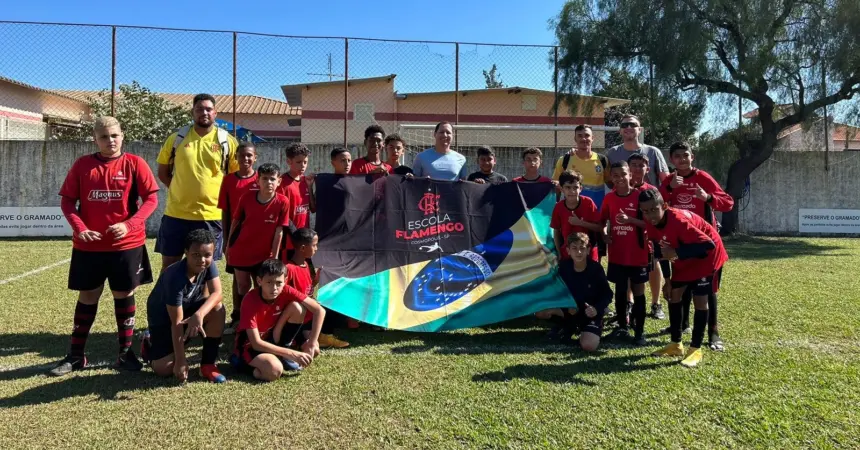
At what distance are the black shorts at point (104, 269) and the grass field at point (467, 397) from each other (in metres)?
0.60

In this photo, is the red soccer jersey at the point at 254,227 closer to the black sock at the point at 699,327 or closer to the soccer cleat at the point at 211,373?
the soccer cleat at the point at 211,373

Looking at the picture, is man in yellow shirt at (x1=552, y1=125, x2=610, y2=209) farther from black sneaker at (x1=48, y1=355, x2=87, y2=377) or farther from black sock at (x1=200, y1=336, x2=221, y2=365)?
black sneaker at (x1=48, y1=355, x2=87, y2=377)

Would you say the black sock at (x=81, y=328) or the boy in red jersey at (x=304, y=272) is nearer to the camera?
the black sock at (x=81, y=328)

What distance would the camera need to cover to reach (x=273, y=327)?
383 cm

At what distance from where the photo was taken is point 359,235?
205 inches

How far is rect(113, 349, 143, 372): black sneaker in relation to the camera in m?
3.79

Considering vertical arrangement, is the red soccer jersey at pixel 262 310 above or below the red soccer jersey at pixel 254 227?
below

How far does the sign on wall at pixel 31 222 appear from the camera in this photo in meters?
12.2

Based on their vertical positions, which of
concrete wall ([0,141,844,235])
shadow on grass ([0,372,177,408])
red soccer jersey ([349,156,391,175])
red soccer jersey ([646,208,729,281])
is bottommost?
shadow on grass ([0,372,177,408])

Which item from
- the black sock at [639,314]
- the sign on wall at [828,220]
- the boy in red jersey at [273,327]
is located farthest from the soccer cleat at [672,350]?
the sign on wall at [828,220]

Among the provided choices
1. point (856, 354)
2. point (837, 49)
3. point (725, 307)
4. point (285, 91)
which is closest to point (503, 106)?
point (285, 91)

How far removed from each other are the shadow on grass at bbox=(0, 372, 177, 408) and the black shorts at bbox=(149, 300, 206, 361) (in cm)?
16

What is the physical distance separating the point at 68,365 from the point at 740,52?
14886 mm

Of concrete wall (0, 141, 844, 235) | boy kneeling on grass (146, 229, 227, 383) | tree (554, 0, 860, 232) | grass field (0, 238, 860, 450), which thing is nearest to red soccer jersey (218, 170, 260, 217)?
boy kneeling on grass (146, 229, 227, 383)
